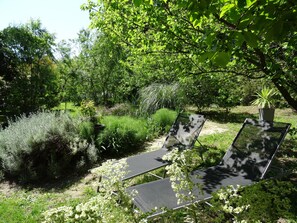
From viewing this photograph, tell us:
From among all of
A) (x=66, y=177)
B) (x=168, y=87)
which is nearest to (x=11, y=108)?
(x=168, y=87)

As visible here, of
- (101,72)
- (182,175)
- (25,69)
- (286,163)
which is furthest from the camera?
(101,72)

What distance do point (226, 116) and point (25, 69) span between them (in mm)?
9362

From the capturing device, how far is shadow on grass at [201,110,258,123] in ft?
34.1

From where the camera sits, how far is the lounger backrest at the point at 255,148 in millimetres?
4156

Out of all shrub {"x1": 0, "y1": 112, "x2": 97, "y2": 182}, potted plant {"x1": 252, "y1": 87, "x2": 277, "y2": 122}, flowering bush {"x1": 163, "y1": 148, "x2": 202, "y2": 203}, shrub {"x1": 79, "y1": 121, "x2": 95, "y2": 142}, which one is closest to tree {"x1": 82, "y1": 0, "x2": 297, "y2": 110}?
flowering bush {"x1": 163, "y1": 148, "x2": 202, "y2": 203}

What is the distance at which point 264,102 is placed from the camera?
8172 millimetres

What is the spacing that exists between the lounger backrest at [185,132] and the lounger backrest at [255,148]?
1.00 m

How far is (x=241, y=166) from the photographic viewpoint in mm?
4344

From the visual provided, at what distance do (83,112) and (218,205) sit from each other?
578 cm

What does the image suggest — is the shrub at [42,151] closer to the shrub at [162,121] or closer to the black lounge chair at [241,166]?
the black lounge chair at [241,166]

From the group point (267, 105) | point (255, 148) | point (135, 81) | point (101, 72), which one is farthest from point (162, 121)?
point (101, 72)

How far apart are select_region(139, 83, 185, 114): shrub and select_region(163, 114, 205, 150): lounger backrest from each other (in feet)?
13.6

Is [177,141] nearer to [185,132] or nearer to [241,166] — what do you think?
[185,132]

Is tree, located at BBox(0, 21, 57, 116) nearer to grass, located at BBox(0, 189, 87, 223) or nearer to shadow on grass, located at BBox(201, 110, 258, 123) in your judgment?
shadow on grass, located at BBox(201, 110, 258, 123)
